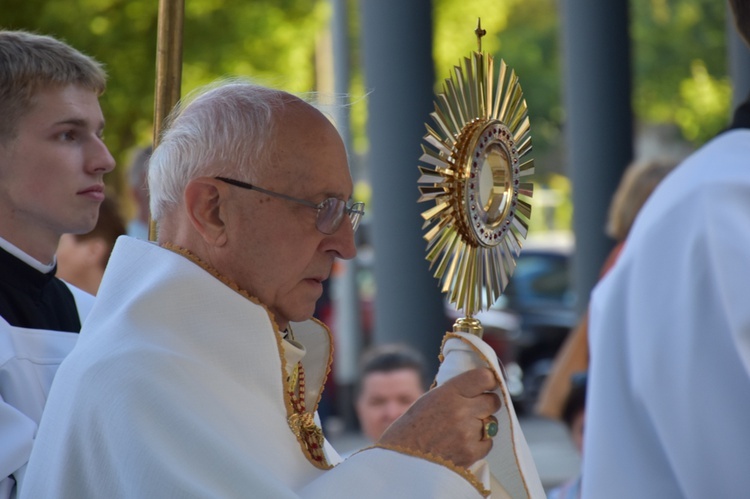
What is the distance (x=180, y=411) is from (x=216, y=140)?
59cm

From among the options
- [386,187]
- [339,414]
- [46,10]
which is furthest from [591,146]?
[46,10]

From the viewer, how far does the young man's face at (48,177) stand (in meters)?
3.09

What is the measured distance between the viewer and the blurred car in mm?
13648

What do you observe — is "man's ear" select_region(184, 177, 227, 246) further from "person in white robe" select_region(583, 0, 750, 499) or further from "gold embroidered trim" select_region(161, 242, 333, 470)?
"person in white robe" select_region(583, 0, 750, 499)

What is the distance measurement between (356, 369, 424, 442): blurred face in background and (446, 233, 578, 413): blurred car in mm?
7980

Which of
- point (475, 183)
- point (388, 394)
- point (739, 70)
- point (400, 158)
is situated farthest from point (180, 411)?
point (739, 70)

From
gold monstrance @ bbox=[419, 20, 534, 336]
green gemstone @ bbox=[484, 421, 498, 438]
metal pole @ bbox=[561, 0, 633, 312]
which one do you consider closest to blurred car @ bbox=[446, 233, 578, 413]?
metal pole @ bbox=[561, 0, 633, 312]

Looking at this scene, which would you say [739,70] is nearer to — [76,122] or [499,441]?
[76,122]

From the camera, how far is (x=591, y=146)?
9367 millimetres

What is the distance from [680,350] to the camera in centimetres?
237

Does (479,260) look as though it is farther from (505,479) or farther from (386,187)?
(386,187)

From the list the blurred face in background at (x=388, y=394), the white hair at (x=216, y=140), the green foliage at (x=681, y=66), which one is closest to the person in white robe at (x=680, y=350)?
the white hair at (x=216, y=140)

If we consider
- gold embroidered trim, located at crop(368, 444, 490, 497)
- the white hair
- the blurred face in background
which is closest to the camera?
gold embroidered trim, located at crop(368, 444, 490, 497)

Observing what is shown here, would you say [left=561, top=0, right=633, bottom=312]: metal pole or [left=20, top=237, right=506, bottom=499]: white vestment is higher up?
[left=20, top=237, right=506, bottom=499]: white vestment
